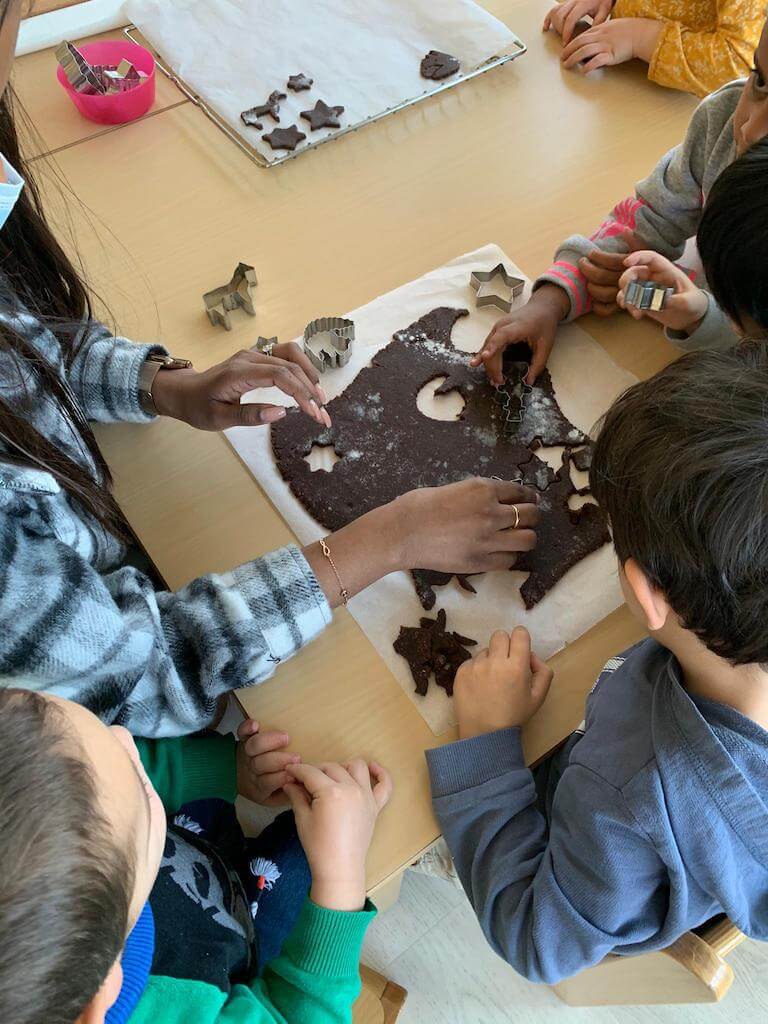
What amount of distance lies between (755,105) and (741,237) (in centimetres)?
30

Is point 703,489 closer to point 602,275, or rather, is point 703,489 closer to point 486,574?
point 486,574

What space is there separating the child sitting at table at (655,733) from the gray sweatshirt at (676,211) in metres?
0.40

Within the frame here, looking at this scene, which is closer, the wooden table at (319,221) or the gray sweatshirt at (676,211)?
the wooden table at (319,221)

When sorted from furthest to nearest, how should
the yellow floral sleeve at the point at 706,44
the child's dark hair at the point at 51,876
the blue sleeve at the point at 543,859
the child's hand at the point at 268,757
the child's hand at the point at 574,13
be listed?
1. the child's hand at the point at 574,13
2. the yellow floral sleeve at the point at 706,44
3. the child's hand at the point at 268,757
4. the blue sleeve at the point at 543,859
5. the child's dark hair at the point at 51,876

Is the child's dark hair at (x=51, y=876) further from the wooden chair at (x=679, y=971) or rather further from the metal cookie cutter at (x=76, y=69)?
the metal cookie cutter at (x=76, y=69)

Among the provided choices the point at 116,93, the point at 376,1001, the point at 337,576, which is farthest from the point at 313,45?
the point at 376,1001

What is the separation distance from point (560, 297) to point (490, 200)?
0.25 metres

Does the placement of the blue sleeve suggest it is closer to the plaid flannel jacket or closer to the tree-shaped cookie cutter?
the plaid flannel jacket

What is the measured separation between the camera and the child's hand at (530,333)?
1.00m

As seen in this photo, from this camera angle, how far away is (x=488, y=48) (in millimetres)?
1324

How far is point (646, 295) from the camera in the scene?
990mm

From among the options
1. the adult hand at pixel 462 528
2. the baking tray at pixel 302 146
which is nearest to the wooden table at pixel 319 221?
the baking tray at pixel 302 146

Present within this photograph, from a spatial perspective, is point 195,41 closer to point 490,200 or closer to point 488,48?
point 488,48

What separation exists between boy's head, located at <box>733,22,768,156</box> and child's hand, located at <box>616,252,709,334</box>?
0.51 ft
